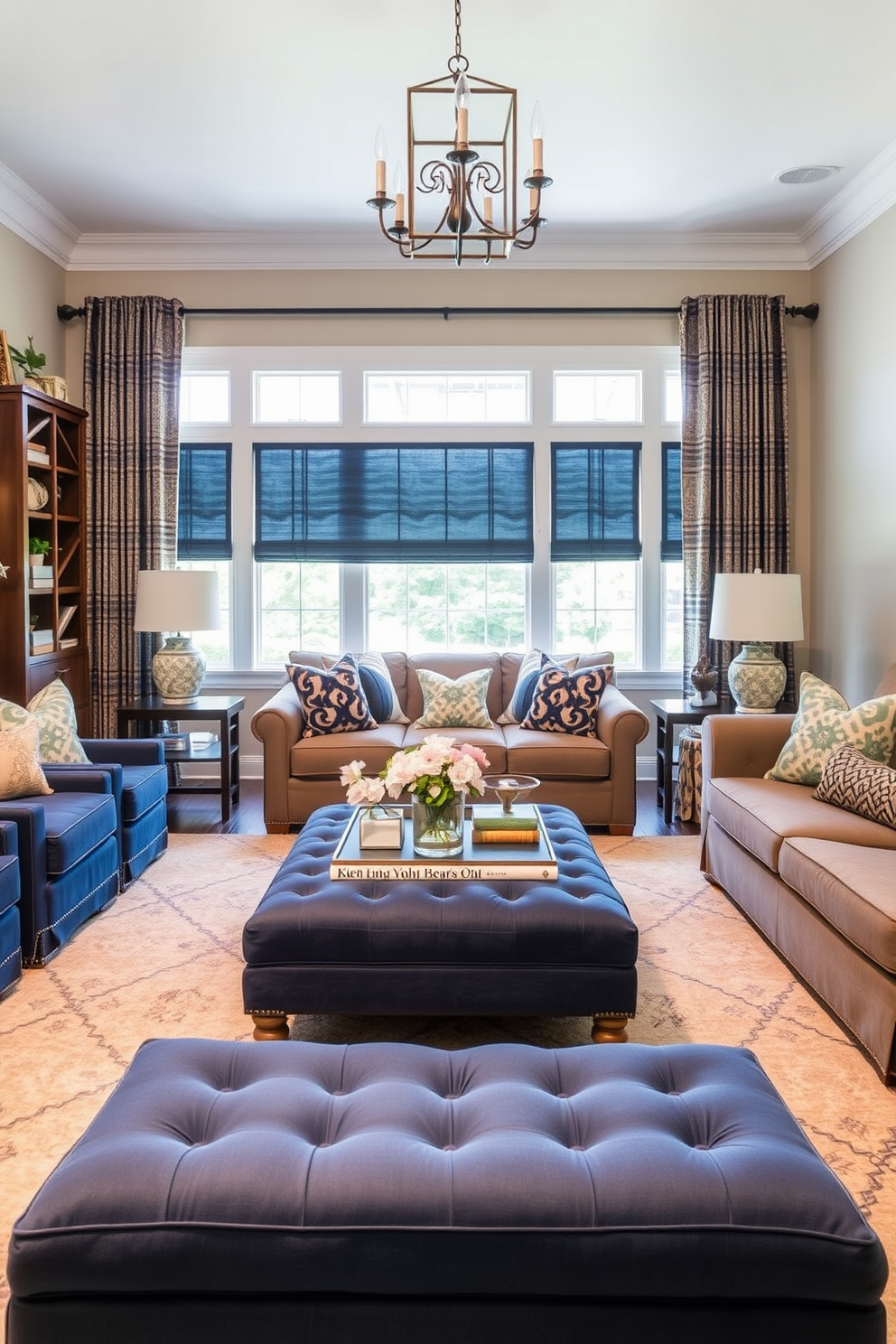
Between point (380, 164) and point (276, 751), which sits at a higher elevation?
point (380, 164)

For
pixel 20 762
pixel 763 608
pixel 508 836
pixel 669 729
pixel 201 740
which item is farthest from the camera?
pixel 201 740

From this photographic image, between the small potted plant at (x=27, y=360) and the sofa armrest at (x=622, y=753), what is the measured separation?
3.53 metres

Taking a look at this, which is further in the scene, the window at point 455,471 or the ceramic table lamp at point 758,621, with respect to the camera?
the window at point 455,471

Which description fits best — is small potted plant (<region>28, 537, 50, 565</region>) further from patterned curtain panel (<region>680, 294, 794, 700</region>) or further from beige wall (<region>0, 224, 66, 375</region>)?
patterned curtain panel (<region>680, 294, 794, 700</region>)

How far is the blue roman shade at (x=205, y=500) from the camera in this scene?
20.5 ft

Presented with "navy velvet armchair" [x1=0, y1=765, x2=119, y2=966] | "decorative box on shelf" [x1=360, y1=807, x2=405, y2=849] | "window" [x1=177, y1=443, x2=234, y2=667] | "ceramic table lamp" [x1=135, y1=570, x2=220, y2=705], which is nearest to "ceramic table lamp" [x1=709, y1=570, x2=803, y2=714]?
"decorative box on shelf" [x1=360, y1=807, x2=405, y2=849]

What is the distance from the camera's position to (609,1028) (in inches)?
108

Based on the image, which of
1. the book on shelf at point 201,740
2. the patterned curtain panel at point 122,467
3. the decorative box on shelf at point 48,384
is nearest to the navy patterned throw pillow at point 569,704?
the book on shelf at point 201,740

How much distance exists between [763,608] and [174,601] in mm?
3156

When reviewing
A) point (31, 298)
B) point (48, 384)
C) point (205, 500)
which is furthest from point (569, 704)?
point (31, 298)

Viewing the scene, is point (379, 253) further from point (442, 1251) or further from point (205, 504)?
point (442, 1251)

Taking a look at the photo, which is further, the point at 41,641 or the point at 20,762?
the point at 41,641

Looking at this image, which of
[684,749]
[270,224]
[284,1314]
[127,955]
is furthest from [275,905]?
[270,224]

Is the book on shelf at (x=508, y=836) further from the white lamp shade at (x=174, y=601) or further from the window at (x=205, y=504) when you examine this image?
the window at (x=205, y=504)
